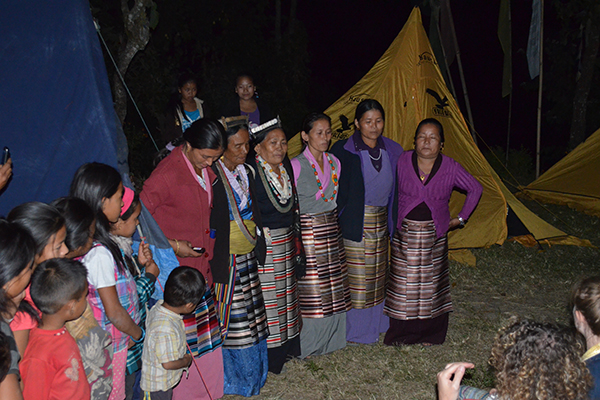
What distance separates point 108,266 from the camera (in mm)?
2432

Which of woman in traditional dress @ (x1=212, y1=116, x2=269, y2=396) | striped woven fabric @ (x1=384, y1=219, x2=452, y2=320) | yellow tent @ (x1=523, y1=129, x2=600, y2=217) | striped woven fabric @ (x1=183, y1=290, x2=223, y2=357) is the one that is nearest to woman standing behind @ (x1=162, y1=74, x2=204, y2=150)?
woman in traditional dress @ (x1=212, y1=116, x2=269, y2=396)

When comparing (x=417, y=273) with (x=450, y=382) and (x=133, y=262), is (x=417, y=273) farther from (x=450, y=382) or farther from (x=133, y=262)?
(x=450, y=382)

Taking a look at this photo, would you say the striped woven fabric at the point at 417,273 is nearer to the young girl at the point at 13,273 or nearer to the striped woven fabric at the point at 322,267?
the striped woven fabric at the point at 322,267

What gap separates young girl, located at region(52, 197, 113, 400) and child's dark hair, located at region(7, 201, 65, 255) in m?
0.16

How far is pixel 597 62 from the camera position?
41.4 feet

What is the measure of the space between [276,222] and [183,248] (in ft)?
2.51

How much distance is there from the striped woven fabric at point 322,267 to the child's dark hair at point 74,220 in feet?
5.99

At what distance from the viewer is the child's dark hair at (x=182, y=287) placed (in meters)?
2.79

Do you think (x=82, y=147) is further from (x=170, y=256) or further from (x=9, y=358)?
(x=9, y=358)

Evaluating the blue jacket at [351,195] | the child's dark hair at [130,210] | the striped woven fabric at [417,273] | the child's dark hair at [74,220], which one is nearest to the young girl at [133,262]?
the child's dark hair at [130,210]

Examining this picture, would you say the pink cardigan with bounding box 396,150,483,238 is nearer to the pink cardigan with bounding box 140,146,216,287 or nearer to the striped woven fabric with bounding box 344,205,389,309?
the striped woven fabric with bounding box 344,205,389,309

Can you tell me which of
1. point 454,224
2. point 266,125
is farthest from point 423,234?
point 266,125

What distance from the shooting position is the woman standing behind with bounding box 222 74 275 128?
5.07 m

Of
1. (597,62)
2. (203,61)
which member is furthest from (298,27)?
(597,62)
